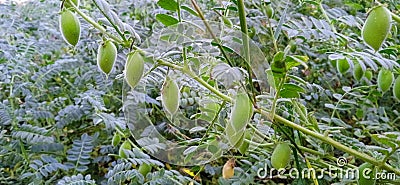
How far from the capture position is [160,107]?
83cm

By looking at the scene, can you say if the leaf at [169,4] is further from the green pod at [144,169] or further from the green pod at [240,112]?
the green pod at [144,169]

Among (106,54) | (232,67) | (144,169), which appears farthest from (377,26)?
(144,169)

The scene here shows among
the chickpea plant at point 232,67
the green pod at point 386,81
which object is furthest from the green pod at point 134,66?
the green pod at point 386,81

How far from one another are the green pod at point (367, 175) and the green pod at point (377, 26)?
0.16 metres

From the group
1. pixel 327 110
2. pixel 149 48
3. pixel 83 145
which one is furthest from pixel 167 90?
pixel 327 110

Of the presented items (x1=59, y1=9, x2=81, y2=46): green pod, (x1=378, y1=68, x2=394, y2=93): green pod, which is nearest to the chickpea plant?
(x1=59, y1=9, x2=81, y2=46): green pod

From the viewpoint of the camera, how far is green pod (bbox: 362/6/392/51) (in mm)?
495

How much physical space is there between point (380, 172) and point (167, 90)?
12.2 inches

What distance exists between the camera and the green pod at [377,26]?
495 millimetres

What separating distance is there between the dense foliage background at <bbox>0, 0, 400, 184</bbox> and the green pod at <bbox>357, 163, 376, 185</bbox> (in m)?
0.02

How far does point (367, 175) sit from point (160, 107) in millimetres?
387

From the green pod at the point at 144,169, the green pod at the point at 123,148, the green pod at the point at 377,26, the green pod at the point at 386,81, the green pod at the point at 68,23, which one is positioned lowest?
the green pod at the point at 144,169

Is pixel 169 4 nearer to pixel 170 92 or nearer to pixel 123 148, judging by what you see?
pixel 170 92

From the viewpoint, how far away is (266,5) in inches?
30.3
